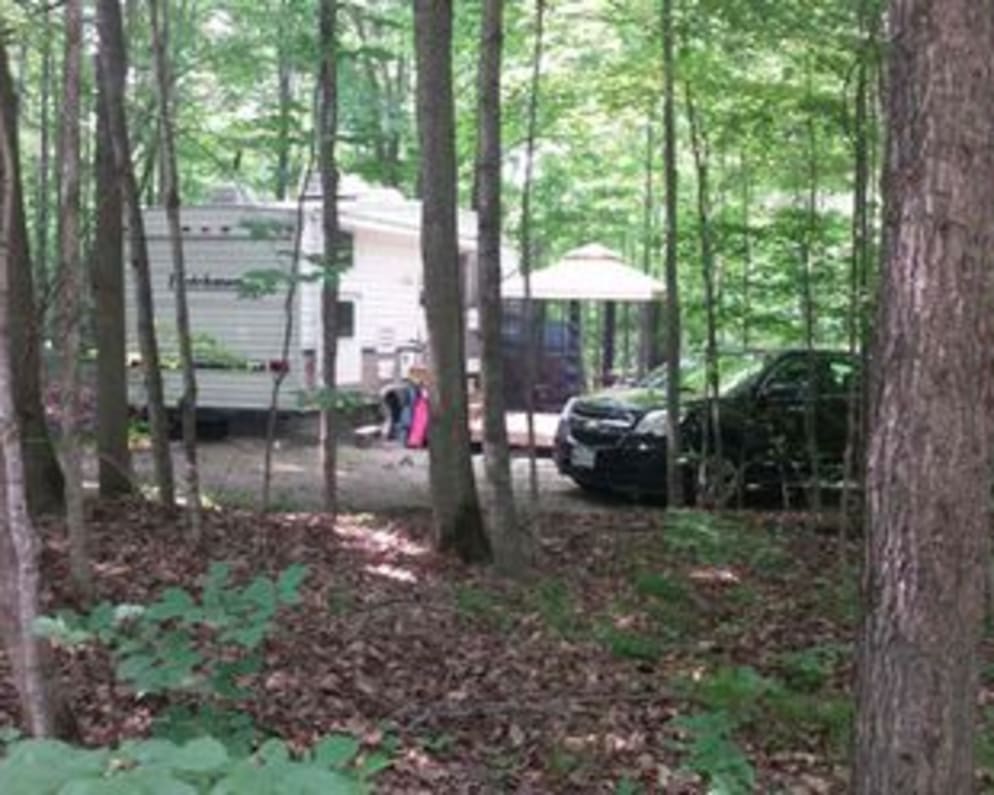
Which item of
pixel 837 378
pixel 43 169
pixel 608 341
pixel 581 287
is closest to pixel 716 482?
pixel 837 378

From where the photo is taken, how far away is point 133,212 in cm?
814

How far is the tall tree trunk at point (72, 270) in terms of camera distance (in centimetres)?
429

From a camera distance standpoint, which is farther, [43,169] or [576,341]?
[43,169]

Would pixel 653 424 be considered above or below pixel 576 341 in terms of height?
below

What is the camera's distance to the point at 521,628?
6855 mm

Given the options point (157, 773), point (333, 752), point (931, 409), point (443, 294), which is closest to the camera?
point (157, 773)

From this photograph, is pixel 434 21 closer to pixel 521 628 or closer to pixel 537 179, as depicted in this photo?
pixel 521 628

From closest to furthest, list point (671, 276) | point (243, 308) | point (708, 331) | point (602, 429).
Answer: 1. point (671, 276)
2. point (708, 331)
3. point (602, 429)
4. point (243, 308)

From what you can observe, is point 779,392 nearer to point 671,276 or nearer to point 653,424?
point 653,424

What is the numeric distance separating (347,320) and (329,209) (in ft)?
18.5

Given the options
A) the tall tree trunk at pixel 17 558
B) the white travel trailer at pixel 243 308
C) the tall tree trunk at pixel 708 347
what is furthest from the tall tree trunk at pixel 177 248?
the white travel trailer at pixel 243 308

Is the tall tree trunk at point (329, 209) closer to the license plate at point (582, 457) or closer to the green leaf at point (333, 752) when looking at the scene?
the license plate at point (582, 457)

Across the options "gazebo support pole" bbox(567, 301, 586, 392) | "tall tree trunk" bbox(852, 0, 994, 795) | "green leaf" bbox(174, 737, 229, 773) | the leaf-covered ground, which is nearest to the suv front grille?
the leaf-covered ground

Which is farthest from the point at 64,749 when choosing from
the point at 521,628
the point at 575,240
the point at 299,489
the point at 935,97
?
the point at 575,240
